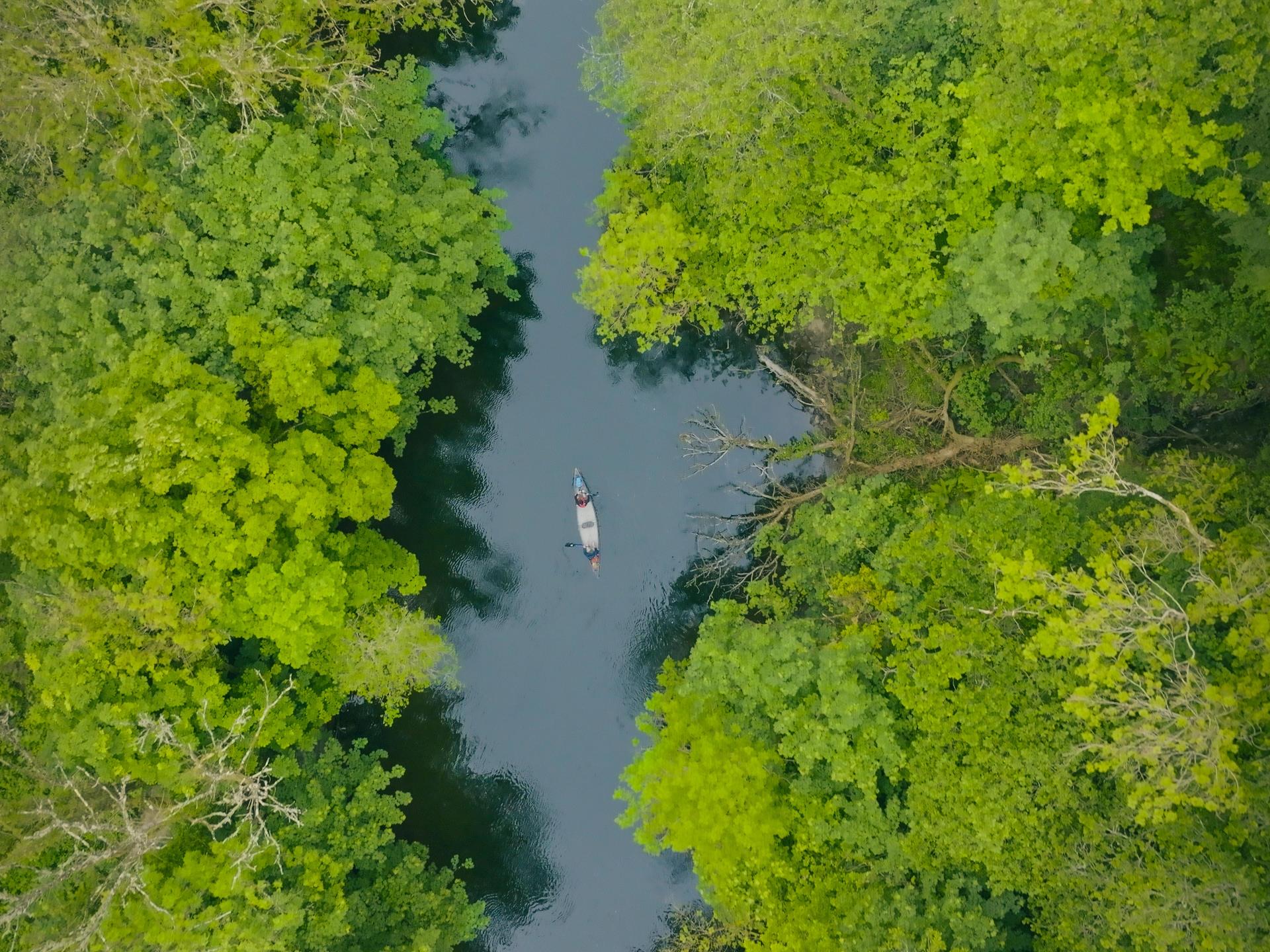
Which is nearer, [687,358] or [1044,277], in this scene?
[1044,277]

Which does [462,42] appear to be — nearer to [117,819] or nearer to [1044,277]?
[1044,277]

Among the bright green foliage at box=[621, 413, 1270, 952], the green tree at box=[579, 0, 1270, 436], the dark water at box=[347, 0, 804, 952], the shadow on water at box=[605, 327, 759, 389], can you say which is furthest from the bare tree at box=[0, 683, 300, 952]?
the green tree at box=[579, 0, 1270, 436]

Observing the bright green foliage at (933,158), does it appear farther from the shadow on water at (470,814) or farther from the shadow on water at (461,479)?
the shadow on water at (470,814)

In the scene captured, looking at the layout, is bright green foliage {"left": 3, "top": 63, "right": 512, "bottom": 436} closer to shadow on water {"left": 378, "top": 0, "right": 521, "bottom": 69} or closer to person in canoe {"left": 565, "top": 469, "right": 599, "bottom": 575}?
shadow on water {"left": 378, "top": 0, "right": 521, "bottom": 69}

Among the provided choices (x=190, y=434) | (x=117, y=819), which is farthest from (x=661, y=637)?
(x=117, y=819)

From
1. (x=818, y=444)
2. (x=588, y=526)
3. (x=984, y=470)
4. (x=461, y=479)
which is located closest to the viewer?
(x=984, y=470)

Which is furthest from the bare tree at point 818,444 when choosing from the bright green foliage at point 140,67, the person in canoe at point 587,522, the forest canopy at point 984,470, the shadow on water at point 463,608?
the bright green foliage at point 140,67
